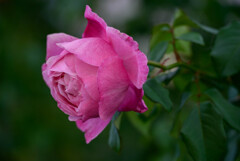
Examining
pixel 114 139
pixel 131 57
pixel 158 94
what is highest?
pixel 131 57

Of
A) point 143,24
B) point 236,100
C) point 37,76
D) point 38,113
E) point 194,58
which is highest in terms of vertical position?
point 194,58

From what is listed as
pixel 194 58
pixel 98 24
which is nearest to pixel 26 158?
pixel 194 58

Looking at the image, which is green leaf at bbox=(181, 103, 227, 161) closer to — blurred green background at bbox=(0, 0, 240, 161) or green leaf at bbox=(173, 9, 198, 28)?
green leaf at bbox=(173, 9, 198, 28)

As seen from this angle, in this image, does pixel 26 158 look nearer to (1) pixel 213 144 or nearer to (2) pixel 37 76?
(2) pixel 37 76

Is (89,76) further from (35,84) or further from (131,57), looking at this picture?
(35,84)

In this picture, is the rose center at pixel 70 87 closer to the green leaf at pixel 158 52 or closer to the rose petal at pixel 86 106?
the rose petal at pixel 86 106

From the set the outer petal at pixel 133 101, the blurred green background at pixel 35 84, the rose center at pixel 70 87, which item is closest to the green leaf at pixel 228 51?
the outer petal at pixel 133 101

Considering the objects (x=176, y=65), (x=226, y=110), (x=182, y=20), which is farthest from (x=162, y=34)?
(x=226, y=110)
